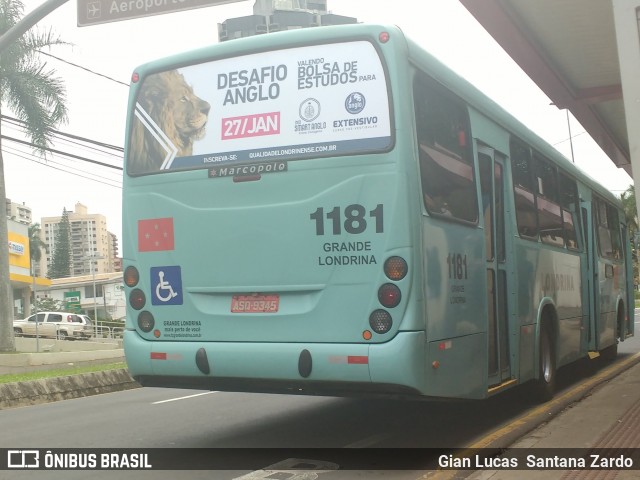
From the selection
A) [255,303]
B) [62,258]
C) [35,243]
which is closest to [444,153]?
[255,303]

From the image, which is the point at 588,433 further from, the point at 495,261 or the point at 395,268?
the point at 395,268

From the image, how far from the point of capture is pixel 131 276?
716cm

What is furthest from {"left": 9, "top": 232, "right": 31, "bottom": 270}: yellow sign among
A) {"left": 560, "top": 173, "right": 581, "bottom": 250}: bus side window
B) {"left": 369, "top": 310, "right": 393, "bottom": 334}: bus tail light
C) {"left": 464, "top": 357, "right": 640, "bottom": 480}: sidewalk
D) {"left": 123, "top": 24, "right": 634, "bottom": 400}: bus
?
{"left": 369, "top": 310, "right": 393, "bottom": 334}: bus tail light

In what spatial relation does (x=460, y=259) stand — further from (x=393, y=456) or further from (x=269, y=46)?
(x=269, y=46)

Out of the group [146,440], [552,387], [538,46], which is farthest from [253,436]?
[538,46]

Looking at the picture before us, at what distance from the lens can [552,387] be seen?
1008 centimetres

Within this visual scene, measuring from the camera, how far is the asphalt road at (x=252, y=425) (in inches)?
296

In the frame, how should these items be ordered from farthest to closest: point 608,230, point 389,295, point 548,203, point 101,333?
point 101,333
point 608,230
point 548,203
point 389,295

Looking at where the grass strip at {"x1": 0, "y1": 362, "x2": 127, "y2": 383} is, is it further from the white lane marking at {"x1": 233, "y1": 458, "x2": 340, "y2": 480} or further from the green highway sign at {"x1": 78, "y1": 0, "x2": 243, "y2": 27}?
the white lane marking at {"x1": 233, "y1": 458, "x2": 340, "y2": 480}

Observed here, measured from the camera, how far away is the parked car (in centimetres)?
4316

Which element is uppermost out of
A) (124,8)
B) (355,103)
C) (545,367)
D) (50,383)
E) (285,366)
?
(124,8)

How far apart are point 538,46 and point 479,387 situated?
843 centimetres

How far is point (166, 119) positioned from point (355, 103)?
1819mm

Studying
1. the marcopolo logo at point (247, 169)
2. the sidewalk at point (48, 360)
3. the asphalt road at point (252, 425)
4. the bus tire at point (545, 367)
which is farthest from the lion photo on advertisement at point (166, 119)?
the sidewalk at point (48, 360)
